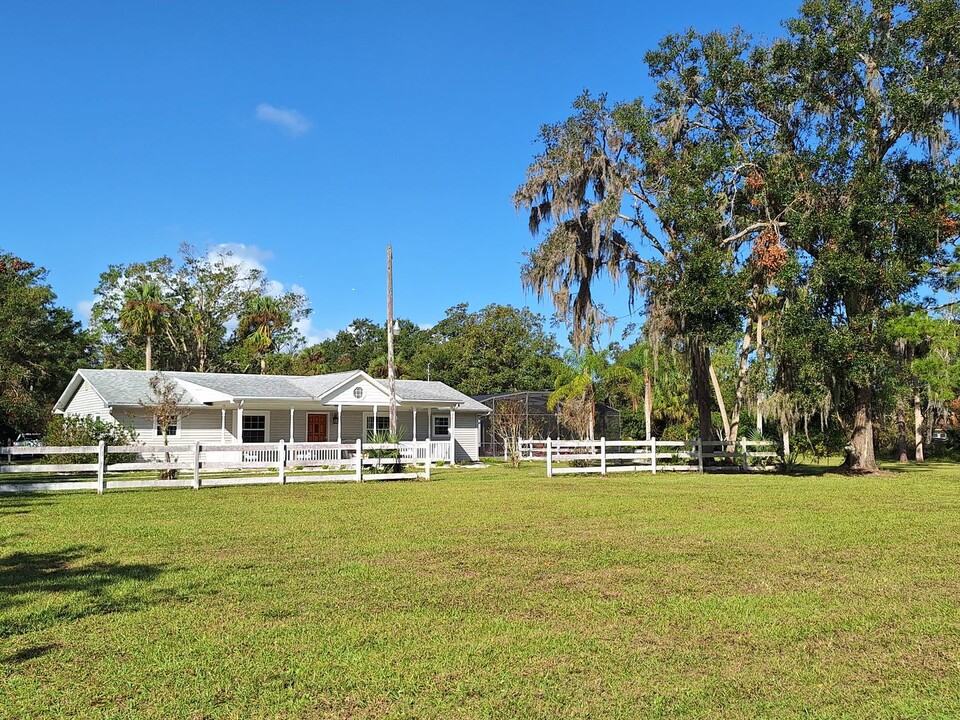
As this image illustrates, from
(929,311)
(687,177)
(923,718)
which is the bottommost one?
(923,718)

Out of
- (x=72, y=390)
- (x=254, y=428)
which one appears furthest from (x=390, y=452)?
(x=72, y=390)

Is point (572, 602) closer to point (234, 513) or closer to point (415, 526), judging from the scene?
point (415, 526)

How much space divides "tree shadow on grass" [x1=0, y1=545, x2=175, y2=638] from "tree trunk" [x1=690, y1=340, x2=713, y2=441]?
1886 cm

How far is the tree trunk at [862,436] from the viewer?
21938mm

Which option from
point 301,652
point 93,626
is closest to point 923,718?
point 301,652

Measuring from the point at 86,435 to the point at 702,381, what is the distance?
1973 cm

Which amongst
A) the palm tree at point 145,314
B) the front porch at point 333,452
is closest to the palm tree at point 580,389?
the front porch at point 333,452

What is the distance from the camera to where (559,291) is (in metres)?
24.5

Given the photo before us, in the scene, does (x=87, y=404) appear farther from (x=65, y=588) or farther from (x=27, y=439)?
(x=65, y=588)

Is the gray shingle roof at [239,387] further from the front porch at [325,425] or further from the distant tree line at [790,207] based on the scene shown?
the distant tree line at [790,207]

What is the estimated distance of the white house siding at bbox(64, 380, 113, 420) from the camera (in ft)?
91.2

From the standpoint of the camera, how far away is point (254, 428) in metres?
29.9

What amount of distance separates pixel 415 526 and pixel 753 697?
6855 mm

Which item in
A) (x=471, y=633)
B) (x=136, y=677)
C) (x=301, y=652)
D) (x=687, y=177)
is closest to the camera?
(x=136, y=677)
